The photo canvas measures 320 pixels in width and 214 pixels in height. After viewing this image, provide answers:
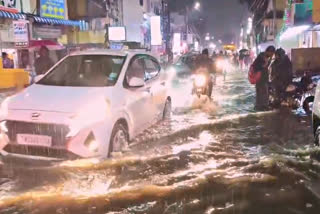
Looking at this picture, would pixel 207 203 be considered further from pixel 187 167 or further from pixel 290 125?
pixel 290 125

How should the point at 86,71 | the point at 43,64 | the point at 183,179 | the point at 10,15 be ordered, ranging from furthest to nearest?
the point at 10,15 < the point at 43,64 < the point at 86,71 < the point at 183,179

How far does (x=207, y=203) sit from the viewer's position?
4.96m

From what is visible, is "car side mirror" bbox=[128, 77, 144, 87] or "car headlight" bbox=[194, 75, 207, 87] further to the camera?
"car headlight" bbox=[194, 75, 207, 87]

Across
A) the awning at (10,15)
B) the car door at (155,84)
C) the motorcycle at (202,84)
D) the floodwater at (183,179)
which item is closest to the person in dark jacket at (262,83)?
the motorcycle at (202,84)

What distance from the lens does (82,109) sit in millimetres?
6156

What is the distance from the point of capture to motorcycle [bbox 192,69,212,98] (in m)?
14.6

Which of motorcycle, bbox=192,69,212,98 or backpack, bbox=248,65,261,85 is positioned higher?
backpack, bbox=248,65,261,85

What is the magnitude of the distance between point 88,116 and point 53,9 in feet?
58.8

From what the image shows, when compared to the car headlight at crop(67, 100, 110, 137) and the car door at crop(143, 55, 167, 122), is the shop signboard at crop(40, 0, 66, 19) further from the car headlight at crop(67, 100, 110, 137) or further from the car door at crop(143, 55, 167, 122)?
the car headlight at crop(67, 100, 110, 137)

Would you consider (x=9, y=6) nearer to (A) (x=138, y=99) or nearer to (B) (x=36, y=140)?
(A) (x=138, y=99)

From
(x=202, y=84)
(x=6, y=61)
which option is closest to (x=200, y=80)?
(x=202, y=84)

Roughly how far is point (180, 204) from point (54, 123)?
7.21 feet

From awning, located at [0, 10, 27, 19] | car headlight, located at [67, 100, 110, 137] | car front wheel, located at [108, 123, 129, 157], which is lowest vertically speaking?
car front wheel, located at [108, 123, 129, 157]

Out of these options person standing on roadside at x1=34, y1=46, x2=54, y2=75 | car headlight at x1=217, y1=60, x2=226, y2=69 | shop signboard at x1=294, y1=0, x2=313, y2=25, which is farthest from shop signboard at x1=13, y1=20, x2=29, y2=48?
car headlight at x1=217, y1=60, x2=226, y2=69
